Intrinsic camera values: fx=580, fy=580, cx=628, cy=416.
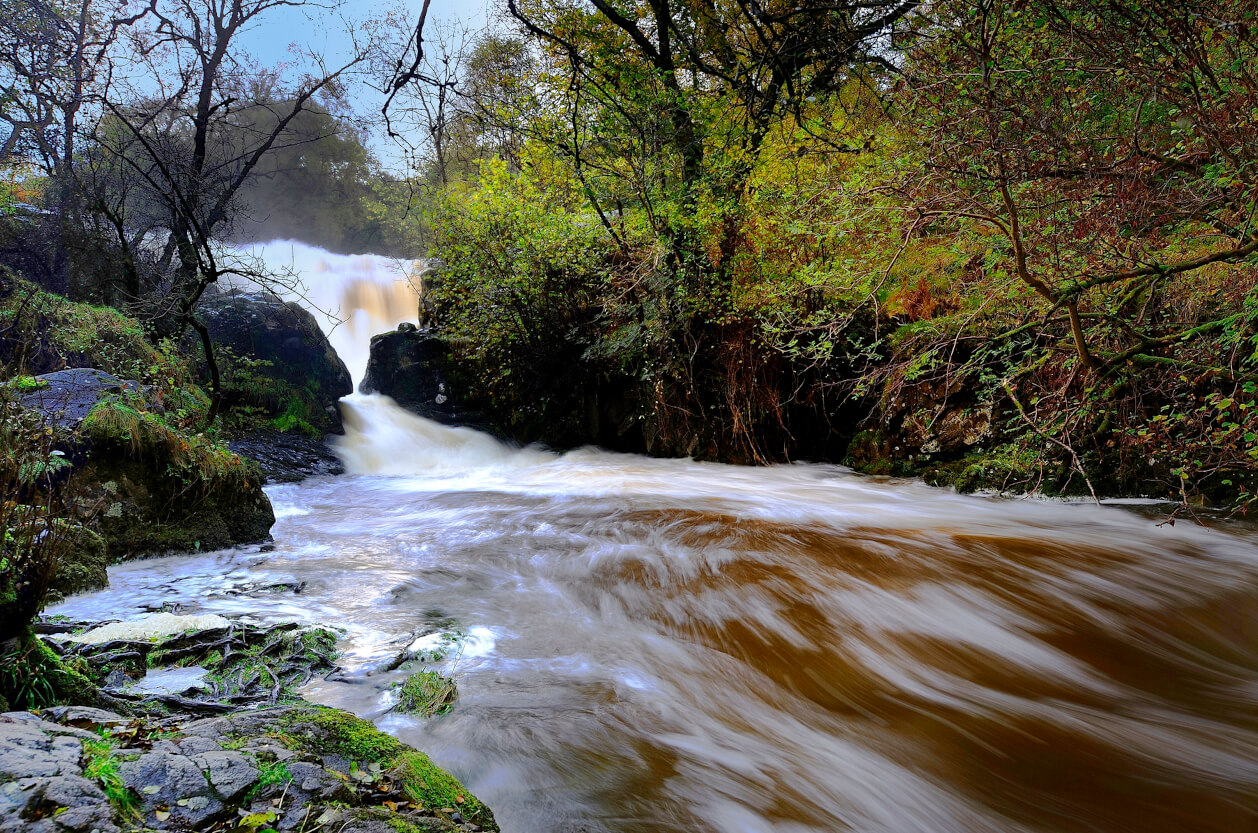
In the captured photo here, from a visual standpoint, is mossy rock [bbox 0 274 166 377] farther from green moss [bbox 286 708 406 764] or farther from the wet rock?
the wet rock

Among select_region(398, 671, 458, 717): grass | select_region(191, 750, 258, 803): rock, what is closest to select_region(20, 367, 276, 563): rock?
select_region(398, 671, 458, 717): grass

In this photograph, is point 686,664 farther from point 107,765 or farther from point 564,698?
point 107,765

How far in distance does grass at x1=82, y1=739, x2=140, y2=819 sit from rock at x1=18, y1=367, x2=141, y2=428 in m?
4.63

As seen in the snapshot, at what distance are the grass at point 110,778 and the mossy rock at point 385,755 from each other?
401 mm

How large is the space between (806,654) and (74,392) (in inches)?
251

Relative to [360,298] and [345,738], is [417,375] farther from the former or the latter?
[345,738]

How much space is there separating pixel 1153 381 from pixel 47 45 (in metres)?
13.1

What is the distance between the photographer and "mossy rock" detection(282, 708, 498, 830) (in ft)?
5.13

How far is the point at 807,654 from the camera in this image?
10.9 ft

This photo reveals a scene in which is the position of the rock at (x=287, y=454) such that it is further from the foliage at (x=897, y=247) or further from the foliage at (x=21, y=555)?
the foliage at (x=21, y=555)

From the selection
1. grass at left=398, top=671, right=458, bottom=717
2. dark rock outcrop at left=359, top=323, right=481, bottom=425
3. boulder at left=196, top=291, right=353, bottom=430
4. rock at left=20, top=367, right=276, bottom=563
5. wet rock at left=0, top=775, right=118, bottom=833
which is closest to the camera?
wet rock at left=0, top=775, right=118, bottom=833

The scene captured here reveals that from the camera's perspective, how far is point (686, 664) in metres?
3.23

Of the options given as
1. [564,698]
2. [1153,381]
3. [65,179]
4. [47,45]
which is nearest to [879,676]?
[564,698]

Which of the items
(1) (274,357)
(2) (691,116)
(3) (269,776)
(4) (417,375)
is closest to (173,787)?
(3) (269,776)
